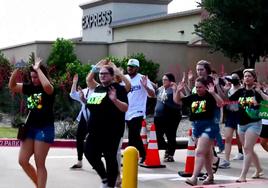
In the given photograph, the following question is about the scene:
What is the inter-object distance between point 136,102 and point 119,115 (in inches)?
103

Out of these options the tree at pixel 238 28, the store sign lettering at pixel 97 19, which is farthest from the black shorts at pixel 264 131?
the store sign lettering at pixel 97 19

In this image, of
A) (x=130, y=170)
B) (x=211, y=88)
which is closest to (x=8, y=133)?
(x=211, y=88)

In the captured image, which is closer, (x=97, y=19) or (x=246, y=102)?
(x=246, y=102)

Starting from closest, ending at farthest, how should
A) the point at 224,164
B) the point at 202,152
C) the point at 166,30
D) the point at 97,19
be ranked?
the point at 202,152
the point at 224,164
the point at 166,30
the point at 97,19

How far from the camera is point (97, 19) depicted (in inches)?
1892

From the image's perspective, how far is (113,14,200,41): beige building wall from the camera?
119ft

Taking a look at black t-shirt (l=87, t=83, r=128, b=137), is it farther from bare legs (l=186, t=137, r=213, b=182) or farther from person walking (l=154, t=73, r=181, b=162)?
person walking (l=154, t=73, r=181, b=162)

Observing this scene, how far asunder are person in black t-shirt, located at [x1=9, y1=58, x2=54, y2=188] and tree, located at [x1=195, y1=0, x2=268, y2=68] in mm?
20572

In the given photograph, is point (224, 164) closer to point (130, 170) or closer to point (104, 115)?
point (104, 115)

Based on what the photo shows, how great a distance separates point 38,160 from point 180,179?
3210mm

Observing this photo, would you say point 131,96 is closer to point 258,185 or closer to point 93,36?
point 258,185

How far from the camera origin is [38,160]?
8.07m

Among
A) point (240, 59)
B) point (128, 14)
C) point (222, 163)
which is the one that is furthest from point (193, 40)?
point (222, 163)

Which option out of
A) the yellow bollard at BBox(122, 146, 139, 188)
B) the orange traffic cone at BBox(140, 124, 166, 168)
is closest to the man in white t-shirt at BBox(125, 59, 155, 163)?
the orange traffic cone at BBox(140, 124, 166, 168)
